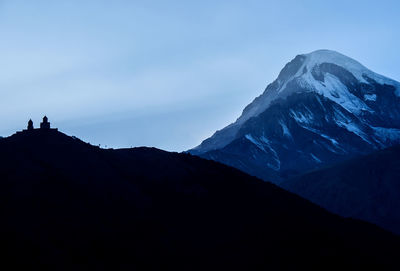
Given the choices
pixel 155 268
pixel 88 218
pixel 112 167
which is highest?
pixel 112 167

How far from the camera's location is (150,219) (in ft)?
328

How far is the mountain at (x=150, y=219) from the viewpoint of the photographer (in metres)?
86.6

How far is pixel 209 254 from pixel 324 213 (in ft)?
132

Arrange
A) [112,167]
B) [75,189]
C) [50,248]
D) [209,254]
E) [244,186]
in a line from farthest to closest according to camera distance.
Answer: [244,186] → [112,167] → [75,189] → [209,254] → [50,248]

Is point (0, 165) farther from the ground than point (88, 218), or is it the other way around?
point (0, 165)

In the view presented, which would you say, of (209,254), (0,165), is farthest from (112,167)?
(209,254)

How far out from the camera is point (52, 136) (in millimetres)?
119375

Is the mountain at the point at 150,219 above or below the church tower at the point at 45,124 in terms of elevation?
below

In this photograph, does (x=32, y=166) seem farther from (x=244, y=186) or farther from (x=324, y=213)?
(x=324, y=213)

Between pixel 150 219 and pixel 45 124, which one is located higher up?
pixel 45 124

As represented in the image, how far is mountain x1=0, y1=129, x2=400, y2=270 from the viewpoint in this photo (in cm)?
8662

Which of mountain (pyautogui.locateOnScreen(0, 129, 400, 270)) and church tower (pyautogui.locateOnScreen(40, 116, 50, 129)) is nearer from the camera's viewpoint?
mountain (pyautogui.locateOnScreen(0, 129, 400, 270))

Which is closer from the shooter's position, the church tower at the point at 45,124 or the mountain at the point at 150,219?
the mountain at the point at 150,219

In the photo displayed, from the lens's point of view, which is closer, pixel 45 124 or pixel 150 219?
pixel 150 219
